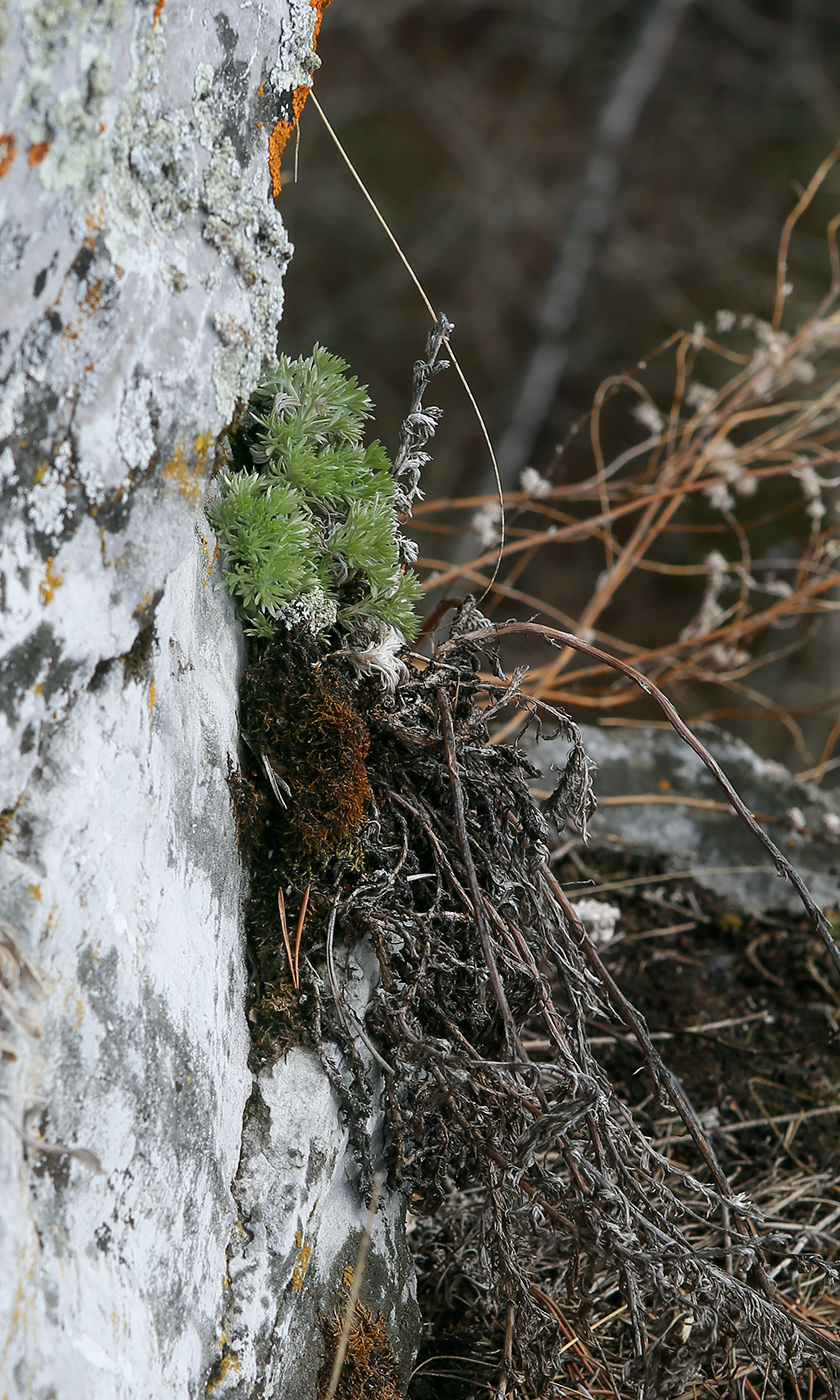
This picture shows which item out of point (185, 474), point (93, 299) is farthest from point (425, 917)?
point (93, 299)

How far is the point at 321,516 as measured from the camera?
142 centimetres

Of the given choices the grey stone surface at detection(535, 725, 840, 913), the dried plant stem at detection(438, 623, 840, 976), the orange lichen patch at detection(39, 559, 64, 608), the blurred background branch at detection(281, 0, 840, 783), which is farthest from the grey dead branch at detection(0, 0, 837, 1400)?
the blurred background branch at detection(281, 0, 840, 783)

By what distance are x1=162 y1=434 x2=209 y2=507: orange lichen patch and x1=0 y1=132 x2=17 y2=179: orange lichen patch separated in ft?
0.94

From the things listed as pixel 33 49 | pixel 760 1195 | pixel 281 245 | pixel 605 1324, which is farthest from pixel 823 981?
pixel 33 49

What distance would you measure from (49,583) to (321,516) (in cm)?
58

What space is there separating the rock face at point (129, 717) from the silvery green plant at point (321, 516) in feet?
0.25

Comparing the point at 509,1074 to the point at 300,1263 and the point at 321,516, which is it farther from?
the point at 321,516

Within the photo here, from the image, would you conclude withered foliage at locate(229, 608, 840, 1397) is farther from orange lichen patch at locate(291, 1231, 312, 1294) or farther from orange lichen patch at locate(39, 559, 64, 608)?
orange lichen patch at locate(39, 559, 64, 608)

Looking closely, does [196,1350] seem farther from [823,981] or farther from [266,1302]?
[823,981]

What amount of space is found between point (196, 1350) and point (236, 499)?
1010 millimetres

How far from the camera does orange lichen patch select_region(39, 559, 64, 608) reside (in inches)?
35.5

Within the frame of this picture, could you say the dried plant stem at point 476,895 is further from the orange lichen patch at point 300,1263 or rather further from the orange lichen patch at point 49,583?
the orange lichen patch at point 49,583

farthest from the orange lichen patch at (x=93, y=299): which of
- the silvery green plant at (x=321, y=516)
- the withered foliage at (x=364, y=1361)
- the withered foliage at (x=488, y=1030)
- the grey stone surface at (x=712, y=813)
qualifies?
the grey stone surface at (x=712, y=813)

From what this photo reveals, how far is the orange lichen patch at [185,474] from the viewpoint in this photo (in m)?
1.02
